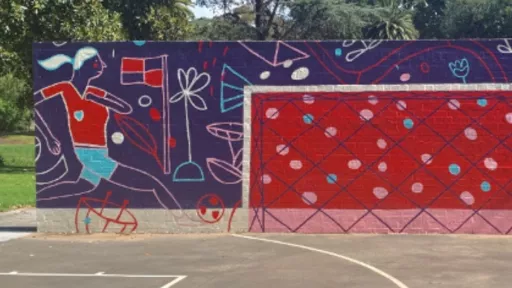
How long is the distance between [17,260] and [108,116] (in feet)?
10.2

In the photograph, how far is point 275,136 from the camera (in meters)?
12.4

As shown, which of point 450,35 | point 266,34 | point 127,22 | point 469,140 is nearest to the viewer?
point 469,140

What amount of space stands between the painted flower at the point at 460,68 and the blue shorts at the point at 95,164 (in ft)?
18.7

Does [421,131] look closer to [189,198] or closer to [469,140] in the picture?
[469,140]

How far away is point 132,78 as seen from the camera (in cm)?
1259

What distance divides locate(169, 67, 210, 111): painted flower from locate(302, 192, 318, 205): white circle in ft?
7.03

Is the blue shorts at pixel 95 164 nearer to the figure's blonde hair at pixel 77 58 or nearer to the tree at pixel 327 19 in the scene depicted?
the figure's blonde hair at pixel 77 58

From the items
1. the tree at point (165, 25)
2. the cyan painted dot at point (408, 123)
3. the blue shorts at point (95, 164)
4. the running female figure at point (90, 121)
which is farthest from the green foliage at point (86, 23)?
the cyan painted dot at point (408, 123)

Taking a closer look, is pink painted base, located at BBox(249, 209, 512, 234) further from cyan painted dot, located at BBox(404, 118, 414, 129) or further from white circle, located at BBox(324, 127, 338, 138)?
cyan painted dot, located at BBox(404, 118, 414, 129)

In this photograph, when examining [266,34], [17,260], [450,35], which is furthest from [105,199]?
[450,35]

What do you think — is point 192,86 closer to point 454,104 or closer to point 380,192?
point 380,192

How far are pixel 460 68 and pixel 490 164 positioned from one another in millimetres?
1584

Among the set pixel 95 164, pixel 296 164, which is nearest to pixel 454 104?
pixel 296 164

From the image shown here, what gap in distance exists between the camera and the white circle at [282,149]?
12.4 m
